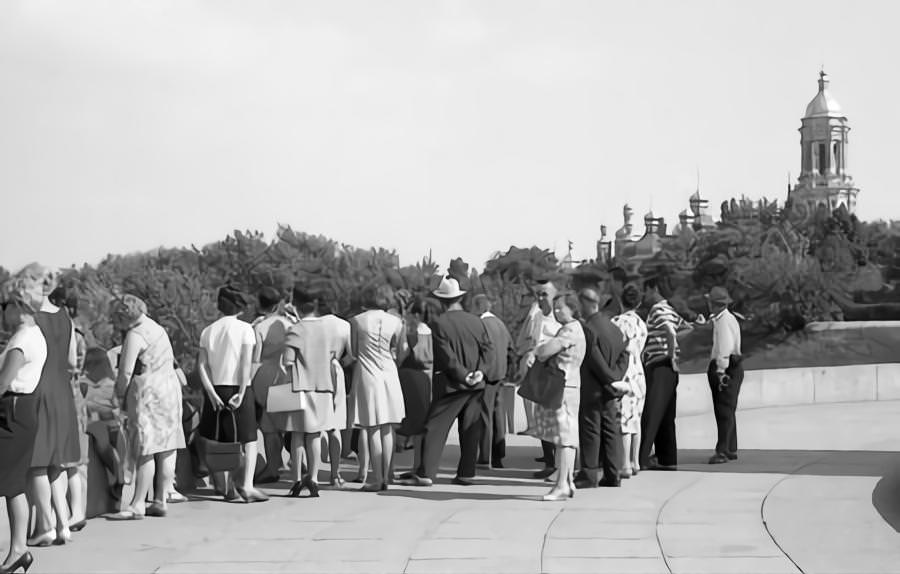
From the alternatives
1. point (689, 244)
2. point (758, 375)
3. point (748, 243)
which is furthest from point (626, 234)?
point (758, 375)

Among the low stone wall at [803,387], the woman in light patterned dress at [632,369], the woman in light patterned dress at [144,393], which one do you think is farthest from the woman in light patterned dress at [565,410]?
the low stone wall at [803,387]

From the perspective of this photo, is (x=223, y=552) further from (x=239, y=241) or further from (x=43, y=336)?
(x=239, y=241)

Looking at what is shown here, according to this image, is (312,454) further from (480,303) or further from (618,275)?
(618,275)

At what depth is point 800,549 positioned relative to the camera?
27.1 feet

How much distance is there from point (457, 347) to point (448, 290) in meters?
0.53

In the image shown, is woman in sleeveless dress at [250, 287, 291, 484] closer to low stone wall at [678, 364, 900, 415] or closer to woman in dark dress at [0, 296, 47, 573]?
woman in dark dress at [0, 296, 47, 573]

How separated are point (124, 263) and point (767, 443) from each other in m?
81.6

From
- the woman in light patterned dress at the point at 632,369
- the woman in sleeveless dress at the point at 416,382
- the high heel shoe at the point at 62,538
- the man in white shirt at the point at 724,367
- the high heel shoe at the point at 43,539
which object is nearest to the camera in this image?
the high heel shoe at the point at 43,539

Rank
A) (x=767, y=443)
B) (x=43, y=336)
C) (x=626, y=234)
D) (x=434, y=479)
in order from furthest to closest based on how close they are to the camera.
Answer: (x=626, y=234) → (x=767, y=443) → (x=434, y=479) → (x=43, y=336)

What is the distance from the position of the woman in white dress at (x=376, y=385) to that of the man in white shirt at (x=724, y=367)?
3.47 m

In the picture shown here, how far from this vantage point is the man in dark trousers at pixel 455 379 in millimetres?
11258

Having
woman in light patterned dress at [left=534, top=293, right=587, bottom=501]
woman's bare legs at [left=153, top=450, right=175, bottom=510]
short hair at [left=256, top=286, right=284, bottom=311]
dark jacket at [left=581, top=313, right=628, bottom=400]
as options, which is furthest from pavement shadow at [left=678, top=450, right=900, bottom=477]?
woman's bare legs at [left=153, top=450, right=175, bottom=510]

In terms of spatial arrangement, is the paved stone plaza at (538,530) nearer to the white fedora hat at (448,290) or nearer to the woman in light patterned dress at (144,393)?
the woman in light patterned dress at (144,393)

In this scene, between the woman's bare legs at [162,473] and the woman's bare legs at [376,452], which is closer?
the woman's bare legs at [162,473]
